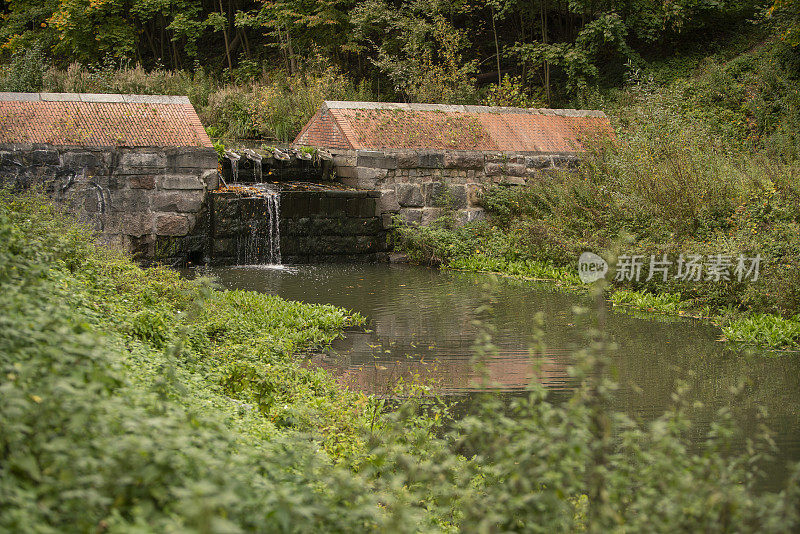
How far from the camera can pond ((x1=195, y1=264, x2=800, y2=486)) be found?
520 centimetres

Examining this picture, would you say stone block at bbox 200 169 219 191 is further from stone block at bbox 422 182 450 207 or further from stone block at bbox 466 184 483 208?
stone block at bbox 466 184 483 208

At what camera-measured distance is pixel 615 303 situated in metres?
8.81

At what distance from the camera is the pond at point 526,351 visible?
520 centimetres

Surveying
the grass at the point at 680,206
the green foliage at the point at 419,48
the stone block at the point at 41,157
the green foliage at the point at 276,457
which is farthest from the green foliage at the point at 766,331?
the green foliage at the point at 419,48

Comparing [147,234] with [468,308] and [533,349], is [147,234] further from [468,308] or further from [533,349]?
[533,349]

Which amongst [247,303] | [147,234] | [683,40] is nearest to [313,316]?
[247,303]

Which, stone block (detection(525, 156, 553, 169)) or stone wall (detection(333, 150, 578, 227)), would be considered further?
stone block (detection(525, 156, 553, 169))

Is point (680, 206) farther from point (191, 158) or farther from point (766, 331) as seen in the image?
point (191, 158)

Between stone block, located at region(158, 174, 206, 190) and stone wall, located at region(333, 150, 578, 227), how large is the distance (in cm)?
275

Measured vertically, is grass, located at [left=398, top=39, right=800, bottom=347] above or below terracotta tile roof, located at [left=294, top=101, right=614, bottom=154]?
below

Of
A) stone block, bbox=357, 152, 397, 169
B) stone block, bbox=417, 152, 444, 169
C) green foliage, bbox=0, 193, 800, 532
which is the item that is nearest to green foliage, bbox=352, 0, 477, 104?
stone block, bbox=417, 152, 444, 169

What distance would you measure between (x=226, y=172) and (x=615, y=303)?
6903 millimetres

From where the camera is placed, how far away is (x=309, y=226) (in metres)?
11.6

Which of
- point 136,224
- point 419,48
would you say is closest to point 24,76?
point 136,224
